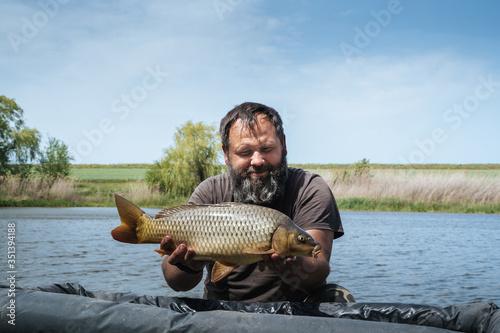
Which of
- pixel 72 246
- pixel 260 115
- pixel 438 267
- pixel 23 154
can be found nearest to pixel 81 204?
pixel 23 154

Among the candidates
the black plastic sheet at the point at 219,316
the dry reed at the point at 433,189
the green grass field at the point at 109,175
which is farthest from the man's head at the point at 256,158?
the green grass field at the point at 109,175

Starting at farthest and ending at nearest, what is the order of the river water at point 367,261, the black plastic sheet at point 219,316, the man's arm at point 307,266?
the river water at point 367,261 → the man's arm at point 307,266 → the black plastic sheet at point 219,316

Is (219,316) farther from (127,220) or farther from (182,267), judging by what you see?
(127,220)

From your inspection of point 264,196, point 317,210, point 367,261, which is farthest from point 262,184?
point 367,261

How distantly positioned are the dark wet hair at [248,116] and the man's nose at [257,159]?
0.64ft

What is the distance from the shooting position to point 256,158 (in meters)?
2.53

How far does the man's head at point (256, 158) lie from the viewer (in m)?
2.54

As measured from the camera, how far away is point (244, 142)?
2.54 meters

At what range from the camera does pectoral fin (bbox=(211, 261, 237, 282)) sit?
212 centimetres

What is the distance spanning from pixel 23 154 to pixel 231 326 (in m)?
29.4

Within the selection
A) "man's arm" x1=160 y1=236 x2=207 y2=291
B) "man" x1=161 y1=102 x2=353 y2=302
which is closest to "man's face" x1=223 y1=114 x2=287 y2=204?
"man" x1=161 y1=102 x2=353 y2=302

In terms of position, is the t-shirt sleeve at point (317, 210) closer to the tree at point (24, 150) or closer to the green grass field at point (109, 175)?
the tree at point (24, 150)

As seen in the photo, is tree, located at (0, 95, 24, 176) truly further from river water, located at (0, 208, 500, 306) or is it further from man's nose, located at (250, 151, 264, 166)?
man's nose, located at (250, 151, 264, 166)

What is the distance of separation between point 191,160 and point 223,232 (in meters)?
19.8
